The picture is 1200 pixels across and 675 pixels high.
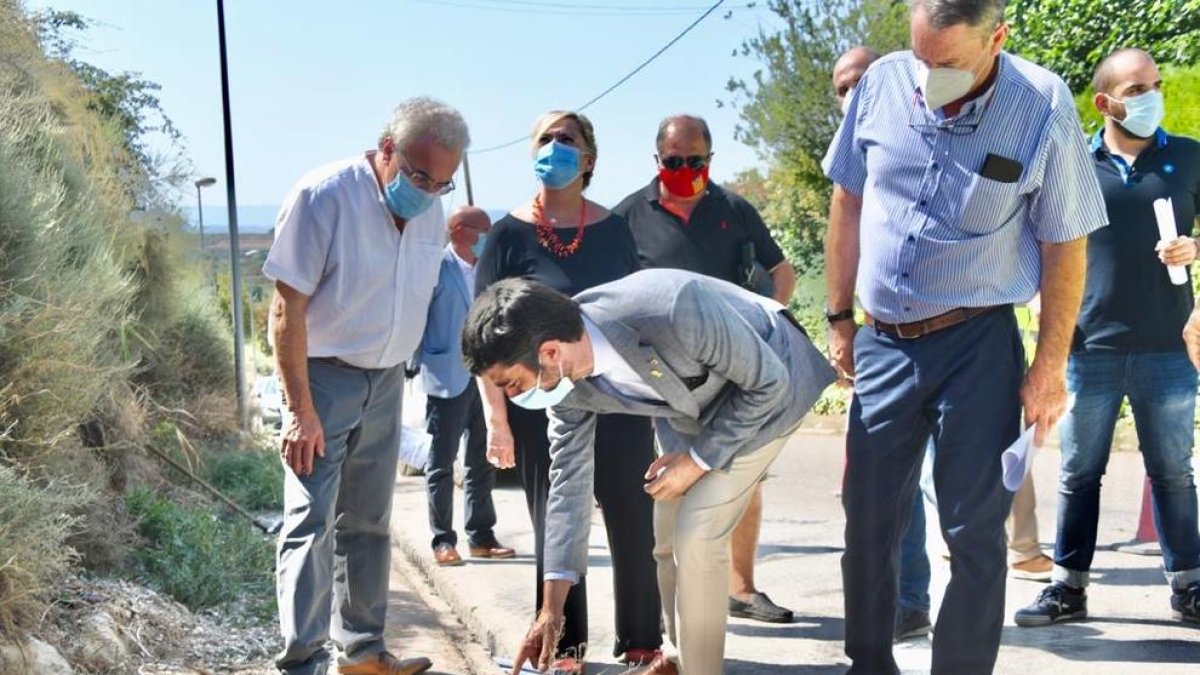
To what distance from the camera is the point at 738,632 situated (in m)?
5.67

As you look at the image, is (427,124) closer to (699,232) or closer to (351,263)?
(351,263)

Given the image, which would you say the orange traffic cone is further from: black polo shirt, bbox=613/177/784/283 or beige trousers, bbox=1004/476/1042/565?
black polo shirt, bbox=613/177/784/283

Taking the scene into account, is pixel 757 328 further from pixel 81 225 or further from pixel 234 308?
pixel 234 308

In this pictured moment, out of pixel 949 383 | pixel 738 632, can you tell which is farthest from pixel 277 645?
pixel 949 383

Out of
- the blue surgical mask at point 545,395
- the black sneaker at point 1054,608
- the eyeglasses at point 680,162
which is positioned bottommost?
the black sneaker at point 1054,608

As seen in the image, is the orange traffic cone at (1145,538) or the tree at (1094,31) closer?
the orange traffic cone at (1145,538)

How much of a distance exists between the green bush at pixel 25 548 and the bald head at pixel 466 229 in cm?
360

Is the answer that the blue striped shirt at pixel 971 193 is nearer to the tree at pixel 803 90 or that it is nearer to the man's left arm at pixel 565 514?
the man's left arm at pixel 565 514

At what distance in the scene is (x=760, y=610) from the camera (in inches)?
228

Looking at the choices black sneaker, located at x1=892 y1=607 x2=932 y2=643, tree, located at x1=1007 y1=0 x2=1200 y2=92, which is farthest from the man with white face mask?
tree, located at x1=1007 y1=0 x2=1200 y2=92

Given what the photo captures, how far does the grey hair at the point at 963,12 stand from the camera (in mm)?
3904

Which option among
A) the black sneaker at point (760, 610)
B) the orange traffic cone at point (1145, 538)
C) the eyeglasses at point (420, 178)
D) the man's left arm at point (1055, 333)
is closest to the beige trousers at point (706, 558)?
the man's left arm at point (1055, 333)

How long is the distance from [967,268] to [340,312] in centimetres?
205

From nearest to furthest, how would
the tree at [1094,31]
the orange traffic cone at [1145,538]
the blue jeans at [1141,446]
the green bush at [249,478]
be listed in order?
the blue jeans at [1141,446], the orange traffic cone at [1145,538], the green bush at [249,478], the tree at [1094,31]
